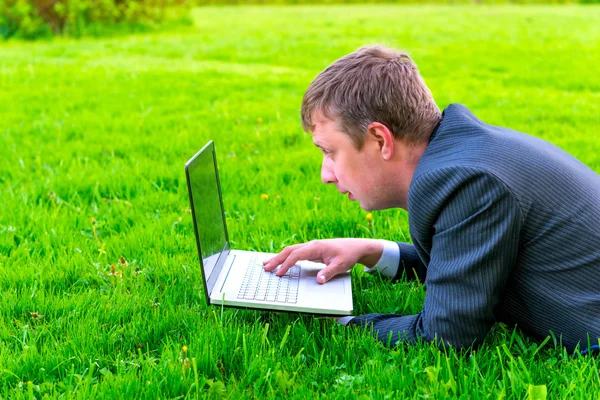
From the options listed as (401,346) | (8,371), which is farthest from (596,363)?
(8,371)

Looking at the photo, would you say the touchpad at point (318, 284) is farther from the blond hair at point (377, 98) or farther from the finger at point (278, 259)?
the blond hair at point (377, 98)

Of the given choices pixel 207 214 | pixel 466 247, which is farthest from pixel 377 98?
pixel 207 214

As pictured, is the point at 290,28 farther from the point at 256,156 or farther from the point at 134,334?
the point at 134,334

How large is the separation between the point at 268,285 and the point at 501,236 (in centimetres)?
99

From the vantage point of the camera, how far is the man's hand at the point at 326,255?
2.65 metres

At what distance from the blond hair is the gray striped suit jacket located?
0.34 ft

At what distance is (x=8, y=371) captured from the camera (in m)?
2.17

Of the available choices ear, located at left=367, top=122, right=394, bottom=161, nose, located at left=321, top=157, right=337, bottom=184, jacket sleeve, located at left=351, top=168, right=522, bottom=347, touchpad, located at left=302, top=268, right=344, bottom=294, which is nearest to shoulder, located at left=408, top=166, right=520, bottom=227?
jacket sleeve, located at left=351, top=168, right=522, bottom=347

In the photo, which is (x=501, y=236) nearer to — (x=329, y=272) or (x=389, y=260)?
(x=329, y=272)

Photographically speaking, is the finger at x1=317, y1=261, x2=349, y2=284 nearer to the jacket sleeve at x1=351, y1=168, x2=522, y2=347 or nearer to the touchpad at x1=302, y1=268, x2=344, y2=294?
the touchpad at x1=302, y1=268, x2=344, y2=294

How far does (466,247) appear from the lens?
6.70 feet

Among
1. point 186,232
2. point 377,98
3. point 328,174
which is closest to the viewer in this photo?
point 377,98

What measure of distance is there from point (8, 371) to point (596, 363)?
6.40 ft

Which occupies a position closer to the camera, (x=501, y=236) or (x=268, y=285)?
(x=501, y=236)
